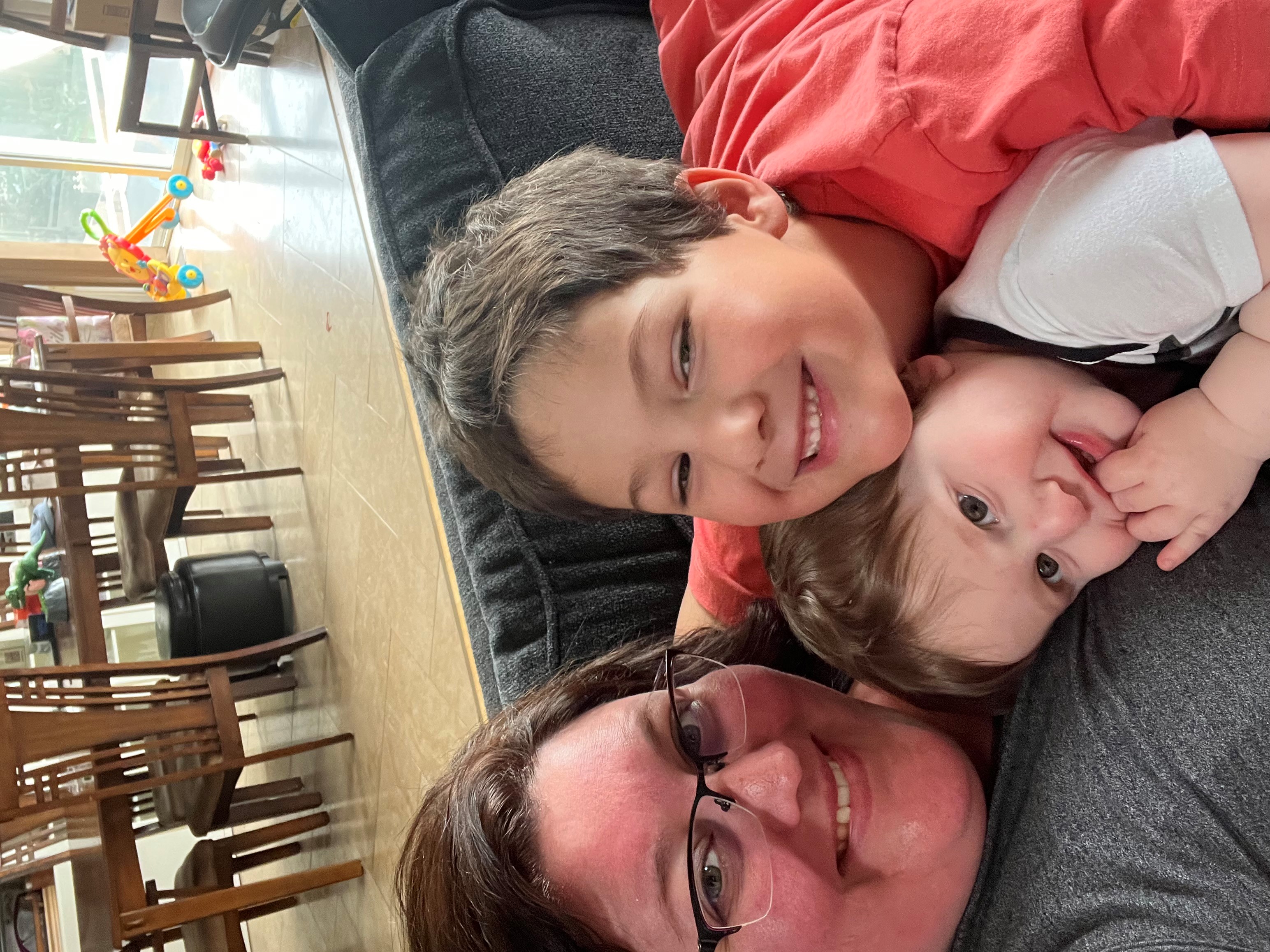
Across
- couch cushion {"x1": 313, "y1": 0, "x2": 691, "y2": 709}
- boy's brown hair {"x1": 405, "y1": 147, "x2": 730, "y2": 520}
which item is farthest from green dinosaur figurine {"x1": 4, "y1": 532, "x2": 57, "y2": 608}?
boy's brown hair {"x1": 405, "y1": 147, "x2": 730, "y2": 520}

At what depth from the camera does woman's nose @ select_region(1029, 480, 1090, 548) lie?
968 millimetres

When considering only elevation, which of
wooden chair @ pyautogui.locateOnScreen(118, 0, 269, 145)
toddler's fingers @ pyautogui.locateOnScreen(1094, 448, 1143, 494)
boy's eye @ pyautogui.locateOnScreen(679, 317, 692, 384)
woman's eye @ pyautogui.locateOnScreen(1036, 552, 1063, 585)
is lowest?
woman's eye @ pyautogui.locateOnScreen(1036, 552, 1063, 585)

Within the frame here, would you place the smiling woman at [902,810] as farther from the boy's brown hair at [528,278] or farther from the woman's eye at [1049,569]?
the boy's brown hair at [528,278]

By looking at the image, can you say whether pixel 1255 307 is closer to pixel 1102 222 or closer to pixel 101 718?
pixel 1102 222

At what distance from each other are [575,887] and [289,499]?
3.42 m

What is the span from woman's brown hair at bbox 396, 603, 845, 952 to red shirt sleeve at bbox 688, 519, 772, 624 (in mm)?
51

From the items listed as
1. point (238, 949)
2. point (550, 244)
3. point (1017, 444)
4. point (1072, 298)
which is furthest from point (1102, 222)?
point (238, 949)

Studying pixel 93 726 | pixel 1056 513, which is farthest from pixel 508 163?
pixel 93 726

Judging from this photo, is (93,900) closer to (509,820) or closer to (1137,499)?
(509,820)

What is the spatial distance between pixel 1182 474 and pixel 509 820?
87 cm

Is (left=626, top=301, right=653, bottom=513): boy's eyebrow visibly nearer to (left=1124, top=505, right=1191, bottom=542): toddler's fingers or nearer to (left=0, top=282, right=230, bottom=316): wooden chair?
(left=1124, top=505, right=1191, bottom=542): toddler's fingers

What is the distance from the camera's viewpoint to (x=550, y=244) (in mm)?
1178

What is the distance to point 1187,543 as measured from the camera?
94 cm

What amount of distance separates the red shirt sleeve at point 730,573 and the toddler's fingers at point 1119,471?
2.06ft
